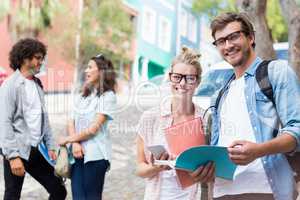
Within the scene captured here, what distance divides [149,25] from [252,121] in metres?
20.5

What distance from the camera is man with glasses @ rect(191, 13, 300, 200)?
1.94m

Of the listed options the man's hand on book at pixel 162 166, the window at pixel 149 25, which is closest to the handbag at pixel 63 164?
the man's hand on book at pixel 162 166

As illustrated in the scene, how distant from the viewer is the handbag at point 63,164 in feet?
12.3

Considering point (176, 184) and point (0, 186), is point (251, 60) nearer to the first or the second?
point (176, 184)

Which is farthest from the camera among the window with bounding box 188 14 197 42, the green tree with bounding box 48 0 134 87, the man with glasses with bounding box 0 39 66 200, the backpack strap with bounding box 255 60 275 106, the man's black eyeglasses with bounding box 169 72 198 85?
the window with bounding box 188 14 197 42

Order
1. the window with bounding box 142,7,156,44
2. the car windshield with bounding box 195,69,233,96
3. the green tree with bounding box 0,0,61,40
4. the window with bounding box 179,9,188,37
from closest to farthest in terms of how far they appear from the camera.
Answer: the car windshield with bounding box 195,69,233,96
the green tree with bounding box 0,0,61,40
the window with bounding box 142,7,156,44
the window with bounding box 179,9,188,37

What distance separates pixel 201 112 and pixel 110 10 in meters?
16.0

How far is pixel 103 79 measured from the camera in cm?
390

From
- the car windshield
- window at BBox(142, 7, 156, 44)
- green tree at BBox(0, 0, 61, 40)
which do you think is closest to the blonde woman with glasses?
the car windshield

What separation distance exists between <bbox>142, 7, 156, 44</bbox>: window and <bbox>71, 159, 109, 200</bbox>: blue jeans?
1805 cm

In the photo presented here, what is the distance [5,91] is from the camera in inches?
145

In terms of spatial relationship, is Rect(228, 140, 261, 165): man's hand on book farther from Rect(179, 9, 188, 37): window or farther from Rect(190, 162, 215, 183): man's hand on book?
Rect(179, 9, 188, 37): window

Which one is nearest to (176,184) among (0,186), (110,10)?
(0,186)

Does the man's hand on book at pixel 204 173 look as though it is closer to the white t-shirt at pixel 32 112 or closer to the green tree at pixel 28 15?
the white t-shirt at pixel 32 112
